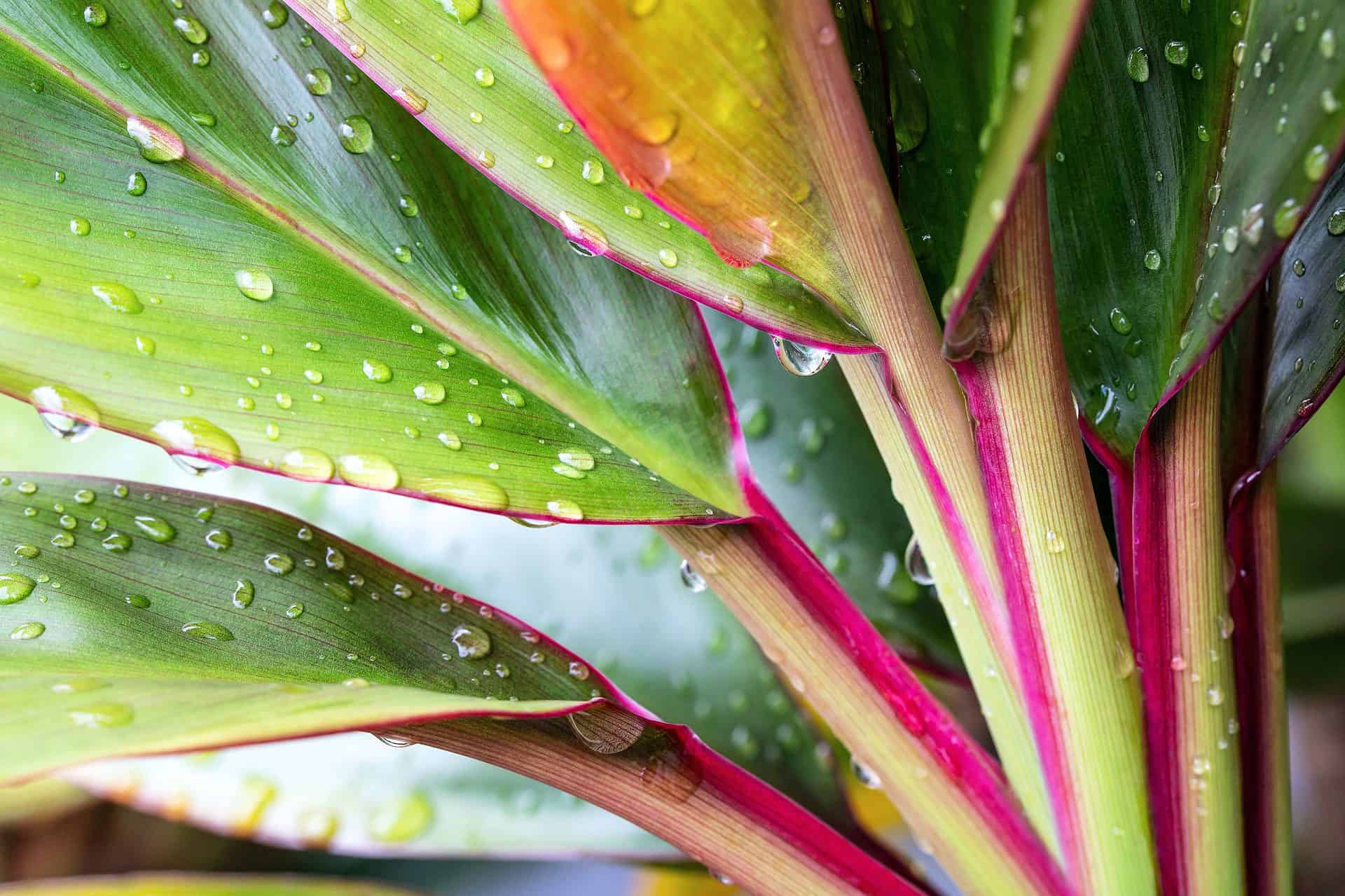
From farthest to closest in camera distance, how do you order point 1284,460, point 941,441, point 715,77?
point 1284,460 < point 941,441 < point 715,77

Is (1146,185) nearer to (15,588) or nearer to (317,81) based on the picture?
(317,81)

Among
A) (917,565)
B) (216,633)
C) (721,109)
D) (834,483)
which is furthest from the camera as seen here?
(834,483)

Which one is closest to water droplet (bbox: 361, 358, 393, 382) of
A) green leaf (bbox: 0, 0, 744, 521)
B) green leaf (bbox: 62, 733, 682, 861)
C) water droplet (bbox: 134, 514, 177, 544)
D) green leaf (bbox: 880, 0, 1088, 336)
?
green leaf (bbox: 0, 0, 744, 521)

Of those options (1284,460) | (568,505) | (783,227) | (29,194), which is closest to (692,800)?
(568,505)

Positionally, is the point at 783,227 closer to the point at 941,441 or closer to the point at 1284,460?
the point at 941,441

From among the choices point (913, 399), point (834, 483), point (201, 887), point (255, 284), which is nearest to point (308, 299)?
point (255, 284)
